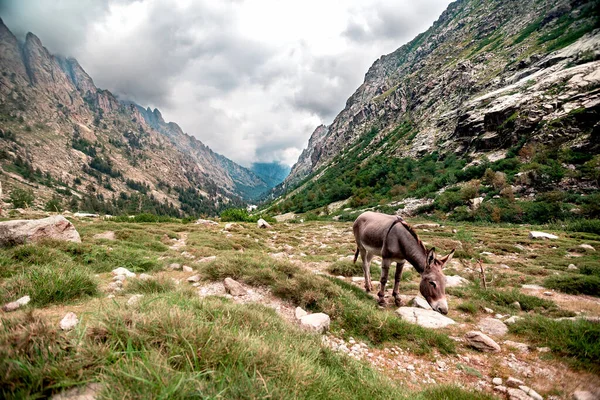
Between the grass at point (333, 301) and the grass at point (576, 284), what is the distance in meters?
6.12

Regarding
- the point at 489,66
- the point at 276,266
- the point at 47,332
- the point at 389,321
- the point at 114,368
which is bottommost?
the point at 389,321

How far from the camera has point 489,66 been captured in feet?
230

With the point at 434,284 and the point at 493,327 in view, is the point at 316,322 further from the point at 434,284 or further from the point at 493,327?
the point at 493,327

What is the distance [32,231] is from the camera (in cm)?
770

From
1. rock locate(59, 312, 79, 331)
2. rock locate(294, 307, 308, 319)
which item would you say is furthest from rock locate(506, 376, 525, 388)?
rock locate(59, 312, 79, 331)

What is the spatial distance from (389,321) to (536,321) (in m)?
3.14

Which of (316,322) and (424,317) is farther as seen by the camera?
(424,317)

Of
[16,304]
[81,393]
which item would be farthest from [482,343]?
[16,304]

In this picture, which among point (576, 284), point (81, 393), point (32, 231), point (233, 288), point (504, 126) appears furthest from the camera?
point (504, 126)

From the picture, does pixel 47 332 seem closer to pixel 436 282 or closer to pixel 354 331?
pixel 354 331

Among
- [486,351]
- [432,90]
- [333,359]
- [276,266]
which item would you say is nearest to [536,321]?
[486,351]

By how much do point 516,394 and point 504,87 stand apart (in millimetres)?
73888

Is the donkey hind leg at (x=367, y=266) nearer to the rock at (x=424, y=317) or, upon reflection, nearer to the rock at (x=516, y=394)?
the rock at (x=424, y=317)

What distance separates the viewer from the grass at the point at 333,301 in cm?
470
